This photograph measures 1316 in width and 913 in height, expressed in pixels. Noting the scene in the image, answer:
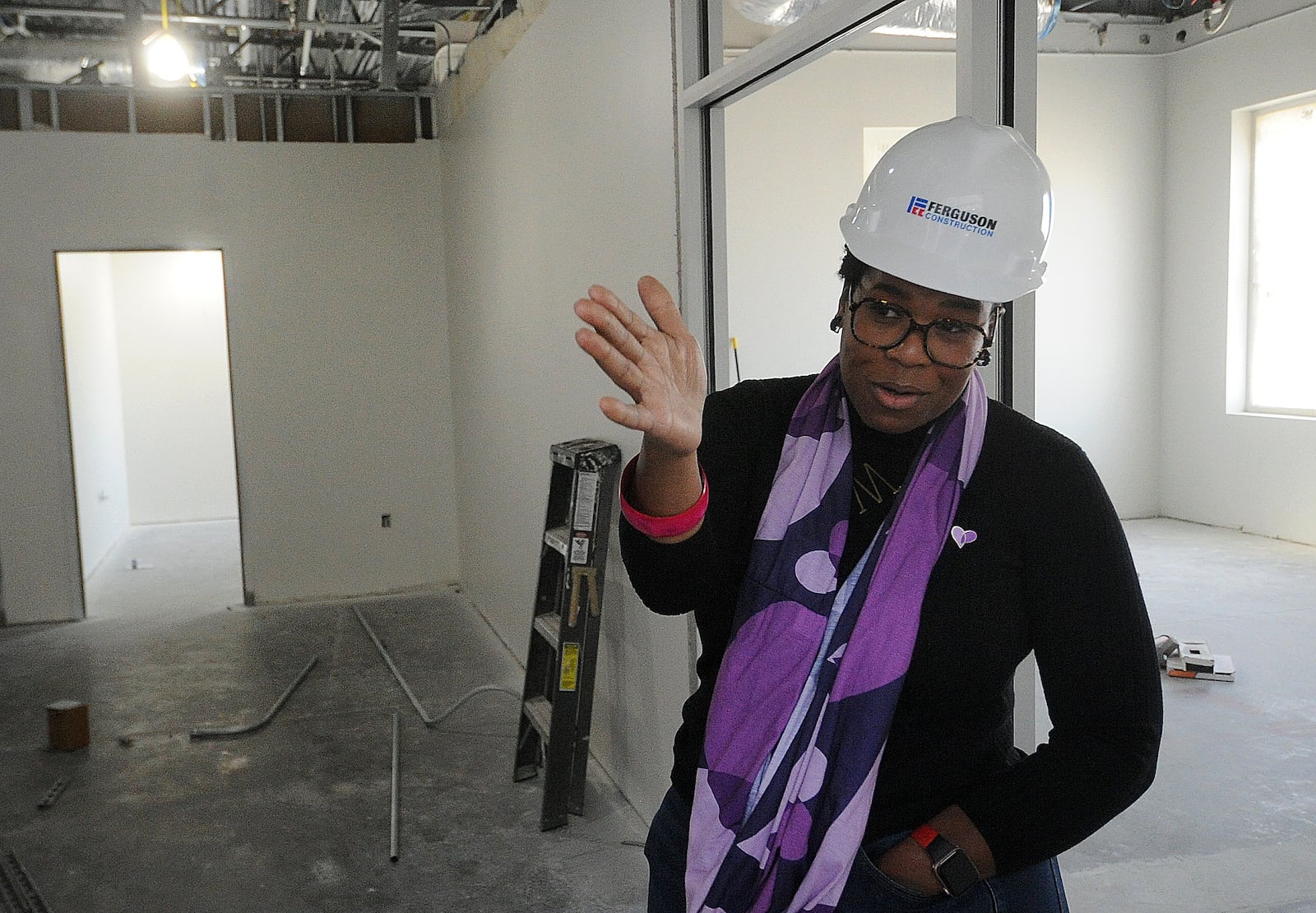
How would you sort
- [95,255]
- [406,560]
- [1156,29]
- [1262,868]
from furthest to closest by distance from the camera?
[95,255]
[1156,29]
[406,560]
[1262,868]

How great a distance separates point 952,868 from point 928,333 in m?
0.54

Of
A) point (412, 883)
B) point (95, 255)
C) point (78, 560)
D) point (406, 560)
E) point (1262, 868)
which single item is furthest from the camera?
point (95, 255)

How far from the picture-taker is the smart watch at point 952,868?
106cm

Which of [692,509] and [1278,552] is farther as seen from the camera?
[1278,552]

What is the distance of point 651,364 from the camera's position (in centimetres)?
93

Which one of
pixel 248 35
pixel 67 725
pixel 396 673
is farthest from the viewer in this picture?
pixel 248 35

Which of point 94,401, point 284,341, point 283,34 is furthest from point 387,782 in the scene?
point 94,401

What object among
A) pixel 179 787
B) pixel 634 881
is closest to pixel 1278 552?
pixel 634 881

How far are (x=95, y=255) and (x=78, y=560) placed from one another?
3668mm

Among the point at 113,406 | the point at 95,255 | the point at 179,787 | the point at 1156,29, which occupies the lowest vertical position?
the point at 179,787

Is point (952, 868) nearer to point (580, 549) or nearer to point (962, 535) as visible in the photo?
point (962, 535)

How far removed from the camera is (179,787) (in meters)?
3.75

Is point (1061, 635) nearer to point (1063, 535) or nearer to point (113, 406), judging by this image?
point (1063, 535)

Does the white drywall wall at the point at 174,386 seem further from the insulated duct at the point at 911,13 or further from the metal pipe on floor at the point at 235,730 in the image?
the insulated duct at the point at 911,13
